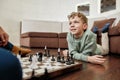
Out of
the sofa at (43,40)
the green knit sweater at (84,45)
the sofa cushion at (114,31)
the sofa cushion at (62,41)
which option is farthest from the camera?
the sofa at (43,40)

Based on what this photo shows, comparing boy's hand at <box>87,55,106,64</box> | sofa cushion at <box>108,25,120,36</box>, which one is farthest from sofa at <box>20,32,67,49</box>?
boy's hand at <box>87,55,106,64</box>

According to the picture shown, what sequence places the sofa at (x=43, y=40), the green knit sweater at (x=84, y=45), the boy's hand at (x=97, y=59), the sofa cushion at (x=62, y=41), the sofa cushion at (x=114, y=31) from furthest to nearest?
the sofa at (x=43, y=40) → the sofa cushion at (x=62, y=41) → the sofa cushion at (x=114, y=31) → the green knit sweater at (x=84, y=45) → the boy's hand at (x=97, y=59)

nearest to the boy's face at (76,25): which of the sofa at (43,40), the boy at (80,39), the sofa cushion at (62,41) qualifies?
the boy at (80,39)

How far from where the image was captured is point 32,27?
535cm

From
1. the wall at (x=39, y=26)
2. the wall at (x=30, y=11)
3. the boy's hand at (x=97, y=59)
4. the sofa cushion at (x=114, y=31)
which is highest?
the wall at (x=30, y=11)

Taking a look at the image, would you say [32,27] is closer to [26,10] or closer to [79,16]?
[26,10]

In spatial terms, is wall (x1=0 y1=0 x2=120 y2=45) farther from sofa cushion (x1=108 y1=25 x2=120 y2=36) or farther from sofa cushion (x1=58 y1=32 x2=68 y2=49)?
sofa cushion (x1=108 y1=25 x2=120 y2=36)

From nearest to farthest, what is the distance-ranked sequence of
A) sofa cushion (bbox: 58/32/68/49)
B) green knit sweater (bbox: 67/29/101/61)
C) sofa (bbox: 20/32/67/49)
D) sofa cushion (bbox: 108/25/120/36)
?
green knit sweater (bbox: 67/29/101/61), sofa cushion (bbox: 108/25/120/36), sofa cushion (bbox: 58/32/68/49), sofa (bbox: 20/32/67/49)

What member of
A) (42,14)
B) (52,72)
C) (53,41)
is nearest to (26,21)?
(42,14)

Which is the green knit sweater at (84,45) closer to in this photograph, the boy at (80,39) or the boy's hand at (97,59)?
the boy at (80,39)

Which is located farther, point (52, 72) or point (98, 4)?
point (98, 4)

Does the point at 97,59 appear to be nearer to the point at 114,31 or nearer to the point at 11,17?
the point at 114,31

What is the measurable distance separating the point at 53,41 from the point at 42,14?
5.27 feet

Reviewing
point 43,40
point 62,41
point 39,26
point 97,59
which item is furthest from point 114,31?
point 39,26
